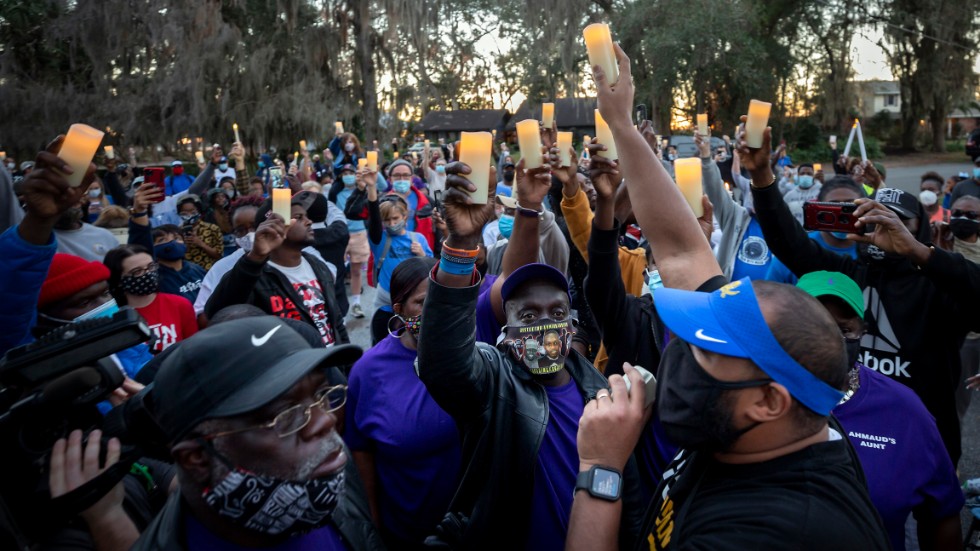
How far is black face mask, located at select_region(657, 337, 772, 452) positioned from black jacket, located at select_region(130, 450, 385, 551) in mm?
907

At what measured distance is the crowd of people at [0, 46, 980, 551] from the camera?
1553 mm

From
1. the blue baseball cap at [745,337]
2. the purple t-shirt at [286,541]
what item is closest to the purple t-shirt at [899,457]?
the blue baseball cap at [745,337]

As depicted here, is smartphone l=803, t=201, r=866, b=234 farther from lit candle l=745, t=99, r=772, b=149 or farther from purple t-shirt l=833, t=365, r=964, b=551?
purple t-shirt l=833, t=365, r=964, b=551

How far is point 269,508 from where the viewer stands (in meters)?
1.59

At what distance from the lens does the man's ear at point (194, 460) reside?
1552 millimetres

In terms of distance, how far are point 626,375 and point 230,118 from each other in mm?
22839

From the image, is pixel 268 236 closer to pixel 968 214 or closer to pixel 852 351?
pixel 852 351

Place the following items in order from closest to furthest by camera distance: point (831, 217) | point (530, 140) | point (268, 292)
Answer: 1. point (530, 140)
2. point (831, 217)
3. point (268, 292)

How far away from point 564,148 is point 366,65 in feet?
60.3

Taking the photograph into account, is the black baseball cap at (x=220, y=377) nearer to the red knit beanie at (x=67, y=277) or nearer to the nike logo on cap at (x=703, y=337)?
the nike logo on cap at (x=703, y=337)

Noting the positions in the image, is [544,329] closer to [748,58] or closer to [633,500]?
[633,500]

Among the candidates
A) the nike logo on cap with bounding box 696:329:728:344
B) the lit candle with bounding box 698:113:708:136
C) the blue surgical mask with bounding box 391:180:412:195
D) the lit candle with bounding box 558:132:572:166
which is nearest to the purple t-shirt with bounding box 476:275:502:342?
the lit candle with bounding box 558:132:572:166

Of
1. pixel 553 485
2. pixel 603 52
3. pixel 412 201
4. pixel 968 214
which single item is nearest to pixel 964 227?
pixel 968 214

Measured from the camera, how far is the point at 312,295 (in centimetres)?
438
